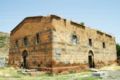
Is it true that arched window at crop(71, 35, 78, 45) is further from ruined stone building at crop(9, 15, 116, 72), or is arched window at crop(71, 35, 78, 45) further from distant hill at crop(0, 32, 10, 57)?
distant hill at crop(0, 32, 10, 57)

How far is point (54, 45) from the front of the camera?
58.5 feet

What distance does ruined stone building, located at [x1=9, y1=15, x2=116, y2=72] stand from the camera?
1814cm

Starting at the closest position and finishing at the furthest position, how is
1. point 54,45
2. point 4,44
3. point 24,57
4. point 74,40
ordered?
1. point 54,45
2. point 74,40
3. point 24,57
4. point 4,44

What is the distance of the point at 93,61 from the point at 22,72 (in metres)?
10.4

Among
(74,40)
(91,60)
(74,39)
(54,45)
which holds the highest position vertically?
(74,39)

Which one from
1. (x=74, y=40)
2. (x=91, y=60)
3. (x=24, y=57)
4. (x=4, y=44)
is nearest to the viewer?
(x=74, y=40)

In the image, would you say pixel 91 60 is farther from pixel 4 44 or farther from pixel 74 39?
pixel 4 44

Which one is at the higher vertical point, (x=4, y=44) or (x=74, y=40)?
(x=4, y=44)

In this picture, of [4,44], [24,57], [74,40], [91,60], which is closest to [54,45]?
[74,40]

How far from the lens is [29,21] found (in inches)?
845

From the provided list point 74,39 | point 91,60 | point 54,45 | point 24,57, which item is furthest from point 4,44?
point 54,45

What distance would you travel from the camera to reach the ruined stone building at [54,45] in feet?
59.5

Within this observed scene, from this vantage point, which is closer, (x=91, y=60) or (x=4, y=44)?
(x=91, y=60)

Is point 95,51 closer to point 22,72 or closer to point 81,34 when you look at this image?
point 81,34
